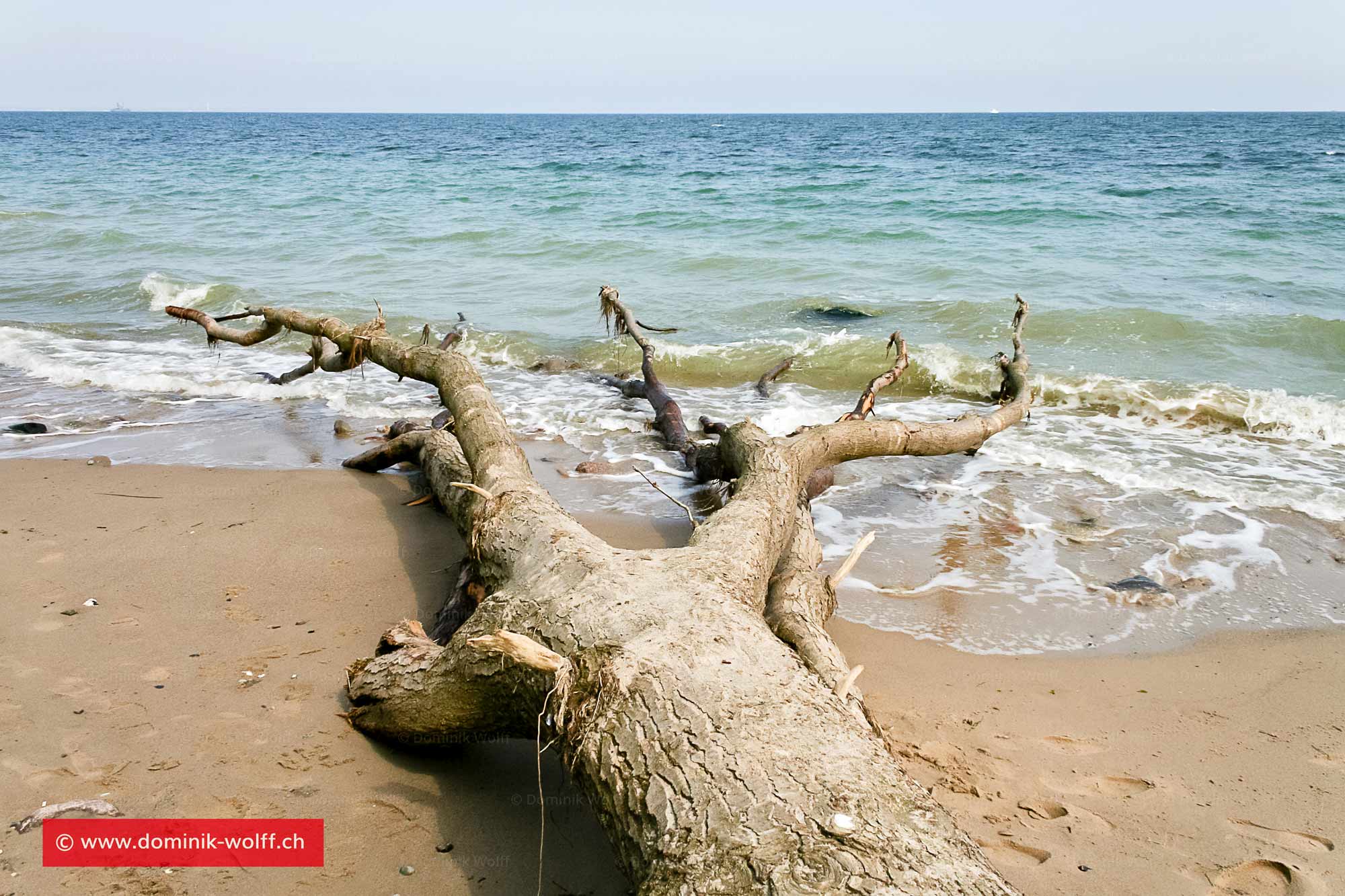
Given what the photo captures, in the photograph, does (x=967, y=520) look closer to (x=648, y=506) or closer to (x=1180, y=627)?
(x=1180, y=627)

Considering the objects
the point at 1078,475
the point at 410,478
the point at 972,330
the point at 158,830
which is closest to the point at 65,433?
the point at 410,478

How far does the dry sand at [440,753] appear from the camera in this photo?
100 inches

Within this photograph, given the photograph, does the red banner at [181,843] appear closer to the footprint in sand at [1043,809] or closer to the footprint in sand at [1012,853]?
the footprint in sand at [1012,853]

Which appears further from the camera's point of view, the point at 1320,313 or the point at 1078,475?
the point at 1320,313

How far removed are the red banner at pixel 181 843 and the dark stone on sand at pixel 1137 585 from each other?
393 centimetres

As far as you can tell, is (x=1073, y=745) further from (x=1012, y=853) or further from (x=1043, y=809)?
(x=1012, y=853)

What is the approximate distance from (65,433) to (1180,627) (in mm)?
7727

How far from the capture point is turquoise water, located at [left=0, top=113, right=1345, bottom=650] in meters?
5.10

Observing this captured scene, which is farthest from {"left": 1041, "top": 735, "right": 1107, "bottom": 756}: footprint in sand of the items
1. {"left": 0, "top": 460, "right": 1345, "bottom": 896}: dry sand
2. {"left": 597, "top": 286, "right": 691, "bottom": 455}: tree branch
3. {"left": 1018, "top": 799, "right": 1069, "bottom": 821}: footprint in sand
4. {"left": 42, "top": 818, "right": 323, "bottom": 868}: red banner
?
{"left": 597, "top": 286, "right": 691, "bottom": 455}: tree branch

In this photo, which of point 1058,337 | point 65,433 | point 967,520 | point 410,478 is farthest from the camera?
point 1058,337

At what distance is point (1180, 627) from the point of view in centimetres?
412

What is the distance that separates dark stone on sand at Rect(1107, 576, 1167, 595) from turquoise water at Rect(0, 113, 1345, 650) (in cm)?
11

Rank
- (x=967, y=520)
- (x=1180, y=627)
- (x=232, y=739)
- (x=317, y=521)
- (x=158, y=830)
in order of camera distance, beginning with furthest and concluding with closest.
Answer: (x=967, y=520) < (x=317, y=521) < (x=1180, y=627) < (x=232, y=739) < (x=158, y=830)

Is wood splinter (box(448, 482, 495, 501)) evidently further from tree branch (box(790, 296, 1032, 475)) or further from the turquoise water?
the turquoise water
